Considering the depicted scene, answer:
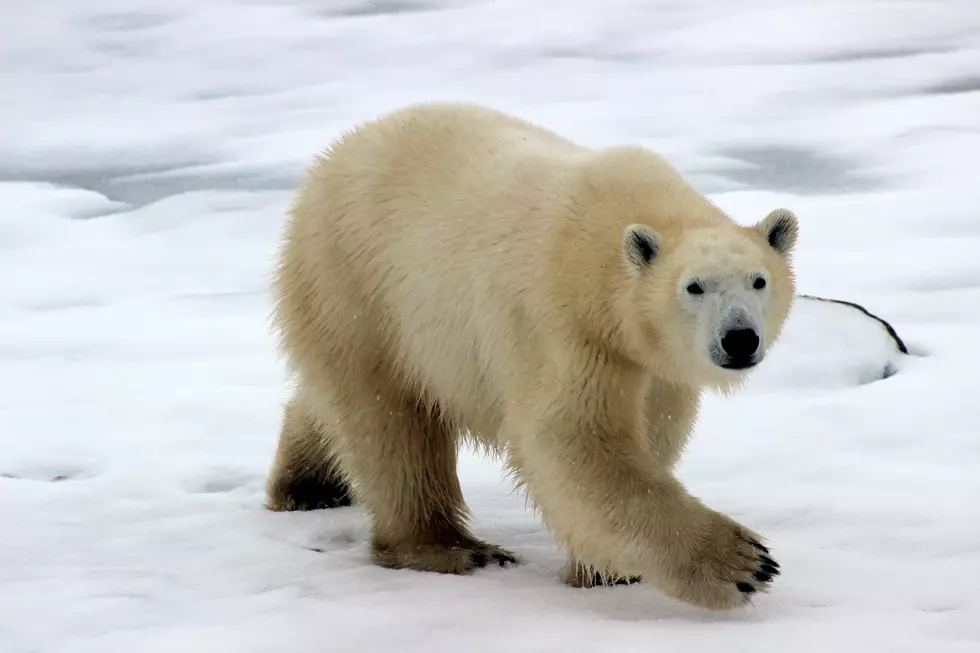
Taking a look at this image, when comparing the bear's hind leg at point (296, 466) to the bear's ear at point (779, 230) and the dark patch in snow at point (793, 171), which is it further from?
the dark patch in snow at point (793, 171)

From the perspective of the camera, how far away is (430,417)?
389cm

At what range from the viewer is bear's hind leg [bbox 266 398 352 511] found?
4270 millimetres

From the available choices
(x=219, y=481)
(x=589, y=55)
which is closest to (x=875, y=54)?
(x=589, y=55)

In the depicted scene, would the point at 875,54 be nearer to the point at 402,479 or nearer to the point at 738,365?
the point at 402,479

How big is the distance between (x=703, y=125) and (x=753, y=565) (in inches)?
312

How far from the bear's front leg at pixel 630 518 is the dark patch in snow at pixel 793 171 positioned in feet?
A: 19.1

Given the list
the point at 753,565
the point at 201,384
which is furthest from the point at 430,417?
the point at 201,384

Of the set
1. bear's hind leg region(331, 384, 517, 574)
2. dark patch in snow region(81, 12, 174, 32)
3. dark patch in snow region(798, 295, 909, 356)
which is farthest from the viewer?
dark patch in snow region(81, 12, 174, 32)

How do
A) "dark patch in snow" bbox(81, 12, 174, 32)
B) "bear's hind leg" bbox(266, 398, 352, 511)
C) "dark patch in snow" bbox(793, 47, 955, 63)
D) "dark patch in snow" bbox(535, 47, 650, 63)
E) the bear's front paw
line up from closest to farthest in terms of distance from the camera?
1. the bear's front paw
2. "bear's hind leg" bbox(266, 398, 352, 511)
3. "dark patch in snow" bbox(793, 47, 955, 63)
4. "dark patch in snow" bbox(535, 47, 650, 63)
5. "dark patch in snow" bbox(81, 12, 174, 32)

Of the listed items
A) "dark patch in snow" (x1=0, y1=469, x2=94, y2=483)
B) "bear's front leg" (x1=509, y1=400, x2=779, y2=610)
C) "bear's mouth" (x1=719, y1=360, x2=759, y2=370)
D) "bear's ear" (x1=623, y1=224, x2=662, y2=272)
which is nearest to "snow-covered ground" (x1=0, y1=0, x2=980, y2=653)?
"dark patch in snow" (x1=0, y1=469, x2=94, y2=483)

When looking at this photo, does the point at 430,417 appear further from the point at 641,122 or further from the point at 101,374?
the point at 641,122

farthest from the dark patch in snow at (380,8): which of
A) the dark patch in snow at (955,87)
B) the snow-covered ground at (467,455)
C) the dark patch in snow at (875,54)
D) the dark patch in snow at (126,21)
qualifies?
the dark patch in snow at (955,87)

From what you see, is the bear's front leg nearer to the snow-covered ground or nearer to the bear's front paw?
the bear's front paw

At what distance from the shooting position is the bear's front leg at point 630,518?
3.07 m
